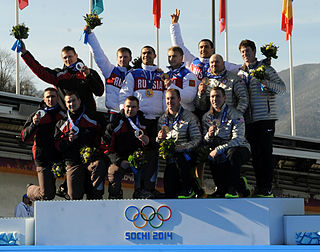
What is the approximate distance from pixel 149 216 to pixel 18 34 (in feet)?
11.2

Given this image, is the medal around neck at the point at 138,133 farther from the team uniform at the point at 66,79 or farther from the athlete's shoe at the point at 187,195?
the team uniform at the point at 66,79

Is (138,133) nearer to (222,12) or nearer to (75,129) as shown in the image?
(75,129)

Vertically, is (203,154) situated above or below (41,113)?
below

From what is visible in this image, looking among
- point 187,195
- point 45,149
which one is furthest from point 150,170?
point 45,149

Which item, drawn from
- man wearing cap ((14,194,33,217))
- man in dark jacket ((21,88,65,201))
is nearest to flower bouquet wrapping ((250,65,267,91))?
man in dark jacket ((21,88,65,201))

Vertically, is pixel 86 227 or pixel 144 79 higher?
pixel 144 79

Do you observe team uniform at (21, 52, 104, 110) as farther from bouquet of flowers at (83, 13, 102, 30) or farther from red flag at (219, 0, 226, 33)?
red flag at (219, 0, 226, 33)

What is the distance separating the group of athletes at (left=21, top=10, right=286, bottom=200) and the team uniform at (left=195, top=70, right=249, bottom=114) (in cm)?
1

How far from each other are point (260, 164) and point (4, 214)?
11.6 metres

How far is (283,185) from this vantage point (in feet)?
67.8

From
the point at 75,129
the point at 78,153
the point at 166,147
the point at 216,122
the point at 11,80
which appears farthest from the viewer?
the point at 11,80

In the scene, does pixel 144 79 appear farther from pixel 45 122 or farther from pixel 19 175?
pixel 19 175

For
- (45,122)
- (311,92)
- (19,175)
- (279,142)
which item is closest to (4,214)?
(19,175)

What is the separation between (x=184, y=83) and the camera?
951 cm
